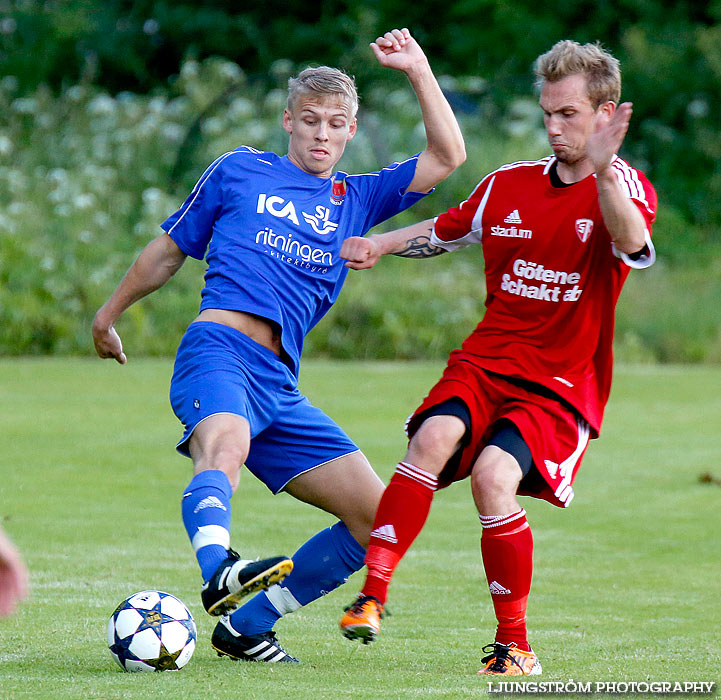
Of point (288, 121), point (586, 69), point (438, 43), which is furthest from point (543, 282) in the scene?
point (438, 43)

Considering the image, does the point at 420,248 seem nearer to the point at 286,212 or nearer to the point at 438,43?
the point at 286,212

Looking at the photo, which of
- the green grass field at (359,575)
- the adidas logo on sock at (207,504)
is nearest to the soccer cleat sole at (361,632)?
the green grass field at (359,575)

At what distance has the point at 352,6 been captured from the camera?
34.7 meters

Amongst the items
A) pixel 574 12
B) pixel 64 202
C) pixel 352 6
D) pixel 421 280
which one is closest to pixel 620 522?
pixel 421 280

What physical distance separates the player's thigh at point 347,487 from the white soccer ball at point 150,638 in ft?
2.36

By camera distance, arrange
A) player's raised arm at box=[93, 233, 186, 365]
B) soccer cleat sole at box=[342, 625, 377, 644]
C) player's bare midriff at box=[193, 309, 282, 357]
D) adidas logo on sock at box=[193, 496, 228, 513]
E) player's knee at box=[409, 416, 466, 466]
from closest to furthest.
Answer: soccer cleat sole at box=[342, 625, 377, 644], adidas logo on sock at box=[193, 496, 228, 513], player's knee at box=[409, 416, 466, 466], player's bare midriff at box=[193, 309, 282, 357], player's raised arm at box=[93, 233, 186, 365]

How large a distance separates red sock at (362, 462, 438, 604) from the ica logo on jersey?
3.59 ft

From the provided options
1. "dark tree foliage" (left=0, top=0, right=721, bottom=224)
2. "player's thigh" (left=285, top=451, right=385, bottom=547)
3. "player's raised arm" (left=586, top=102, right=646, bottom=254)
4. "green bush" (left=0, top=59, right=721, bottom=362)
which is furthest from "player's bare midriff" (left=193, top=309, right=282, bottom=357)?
"dark tree foliage" (left=0, top=0, right=721, bottom=224)

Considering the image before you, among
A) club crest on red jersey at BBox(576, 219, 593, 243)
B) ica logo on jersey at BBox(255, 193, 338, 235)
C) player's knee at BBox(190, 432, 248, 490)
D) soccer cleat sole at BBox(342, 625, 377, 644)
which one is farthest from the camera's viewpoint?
ica logo on jersey at BBox(255, 193, 338, 235)

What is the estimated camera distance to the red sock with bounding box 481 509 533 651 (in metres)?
4.72

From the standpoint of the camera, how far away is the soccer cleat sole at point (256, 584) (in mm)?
3969

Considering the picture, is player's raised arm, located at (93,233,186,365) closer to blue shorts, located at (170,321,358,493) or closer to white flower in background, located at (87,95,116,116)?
blue shorts, located at (170,321,358,493)

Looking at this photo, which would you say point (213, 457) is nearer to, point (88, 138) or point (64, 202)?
point (64, 202)

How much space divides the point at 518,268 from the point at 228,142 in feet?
62.2
